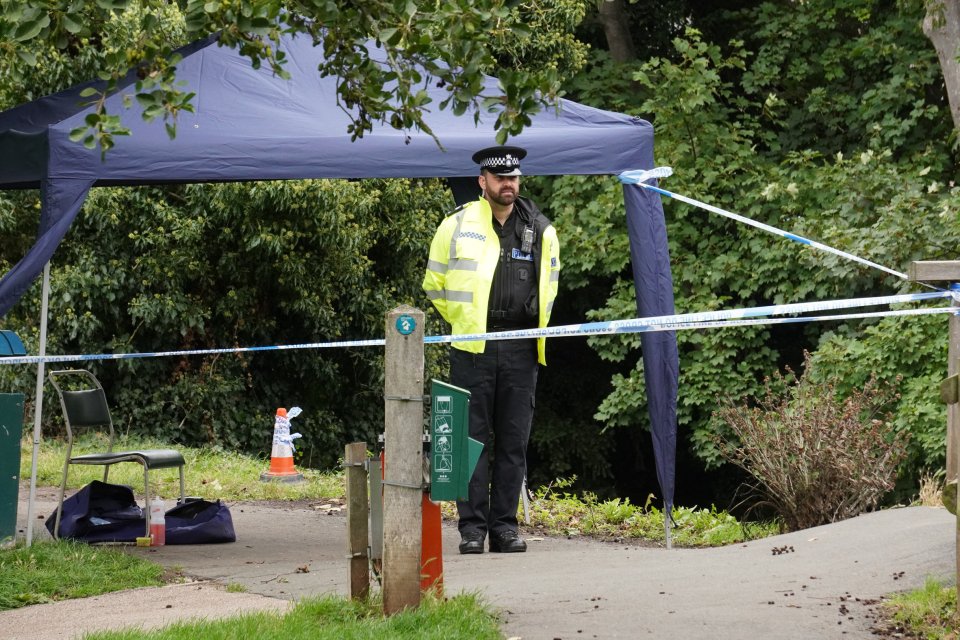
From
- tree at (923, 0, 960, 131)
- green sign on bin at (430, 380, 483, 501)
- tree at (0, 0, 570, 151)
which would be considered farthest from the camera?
tree at (923, 0, 960, 131)

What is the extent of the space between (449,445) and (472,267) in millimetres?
2089

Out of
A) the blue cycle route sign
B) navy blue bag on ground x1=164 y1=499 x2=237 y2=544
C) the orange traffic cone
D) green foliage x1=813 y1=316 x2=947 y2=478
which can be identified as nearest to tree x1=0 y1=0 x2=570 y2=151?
the blue cycle route sign

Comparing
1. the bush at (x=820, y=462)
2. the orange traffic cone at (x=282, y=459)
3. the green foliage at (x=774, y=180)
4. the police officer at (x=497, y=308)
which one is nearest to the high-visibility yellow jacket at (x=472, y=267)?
the police officer at (x=497, y=308)

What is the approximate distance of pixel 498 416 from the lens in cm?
672

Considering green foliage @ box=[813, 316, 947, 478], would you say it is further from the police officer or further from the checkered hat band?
the checkered hat band

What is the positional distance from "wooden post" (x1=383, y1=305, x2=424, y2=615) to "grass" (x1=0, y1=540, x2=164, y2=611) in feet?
5.85

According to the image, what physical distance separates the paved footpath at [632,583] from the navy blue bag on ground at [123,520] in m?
0.14

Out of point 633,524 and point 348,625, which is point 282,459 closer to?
point 633,524

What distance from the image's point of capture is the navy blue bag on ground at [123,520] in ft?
22.8

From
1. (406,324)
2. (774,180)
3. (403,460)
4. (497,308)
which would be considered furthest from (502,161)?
(774,180)

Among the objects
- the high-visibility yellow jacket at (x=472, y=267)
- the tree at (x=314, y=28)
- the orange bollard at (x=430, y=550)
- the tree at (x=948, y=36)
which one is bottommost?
the orange bollard at (x=430, y=550)

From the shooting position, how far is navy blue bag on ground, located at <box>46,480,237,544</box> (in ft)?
22.8

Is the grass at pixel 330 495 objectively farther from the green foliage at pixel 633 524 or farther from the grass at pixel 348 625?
the grass at pixel 348 625

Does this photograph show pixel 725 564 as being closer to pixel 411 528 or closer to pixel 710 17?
pixel 411 528
